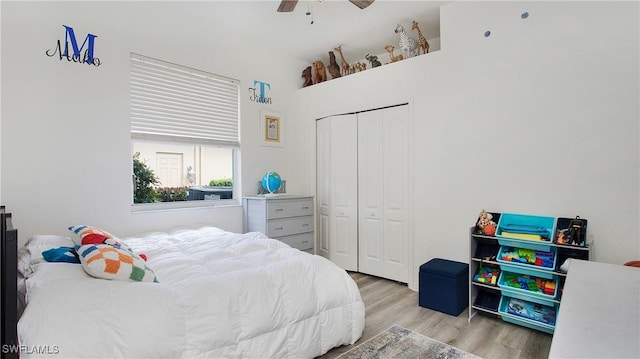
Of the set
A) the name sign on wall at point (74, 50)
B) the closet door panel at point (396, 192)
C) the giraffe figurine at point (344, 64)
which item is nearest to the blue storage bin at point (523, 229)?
the closet door panel at point (396, 192)

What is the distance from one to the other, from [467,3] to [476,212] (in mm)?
1909

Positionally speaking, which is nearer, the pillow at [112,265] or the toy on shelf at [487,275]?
the pillow at [112,265]

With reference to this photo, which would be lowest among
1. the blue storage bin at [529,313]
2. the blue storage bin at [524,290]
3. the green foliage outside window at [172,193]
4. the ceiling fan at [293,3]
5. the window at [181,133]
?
the blue storage bin at [529,313]

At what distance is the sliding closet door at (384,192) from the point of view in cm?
336

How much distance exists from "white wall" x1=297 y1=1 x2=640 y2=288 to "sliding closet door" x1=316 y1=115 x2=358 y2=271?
0.68 m

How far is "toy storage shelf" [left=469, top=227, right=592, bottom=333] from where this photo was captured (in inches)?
85.8

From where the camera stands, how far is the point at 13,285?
3.49 feet

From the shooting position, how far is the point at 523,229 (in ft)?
7.82

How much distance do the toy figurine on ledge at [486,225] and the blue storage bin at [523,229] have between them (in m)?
0.04

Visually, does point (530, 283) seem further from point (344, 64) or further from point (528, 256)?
point (344, 64)

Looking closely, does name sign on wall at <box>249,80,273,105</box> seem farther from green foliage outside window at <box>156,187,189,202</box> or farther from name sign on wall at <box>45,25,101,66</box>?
name sign on wall at <box>45,25,101,66</box>

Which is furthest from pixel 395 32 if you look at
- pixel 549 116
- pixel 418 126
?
pixel 549 116

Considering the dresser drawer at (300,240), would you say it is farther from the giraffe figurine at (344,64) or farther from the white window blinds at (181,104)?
the giraffe figurine at (344,64)

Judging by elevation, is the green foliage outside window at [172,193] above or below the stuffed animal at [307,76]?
below
